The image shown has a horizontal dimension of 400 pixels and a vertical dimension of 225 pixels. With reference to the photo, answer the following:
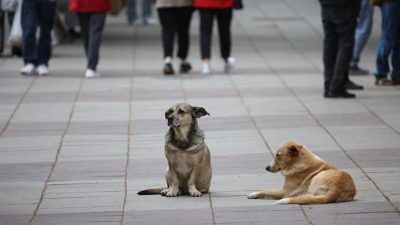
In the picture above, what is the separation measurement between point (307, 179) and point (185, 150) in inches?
35.7

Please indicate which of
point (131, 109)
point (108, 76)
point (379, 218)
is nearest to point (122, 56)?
point (108, 76)

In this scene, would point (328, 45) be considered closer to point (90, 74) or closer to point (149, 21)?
point (90, 74)

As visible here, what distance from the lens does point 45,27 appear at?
1555 centimetres

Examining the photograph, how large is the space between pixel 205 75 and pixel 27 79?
2511 mm

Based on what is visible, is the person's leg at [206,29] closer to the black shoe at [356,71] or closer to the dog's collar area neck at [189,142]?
the black shoe at [356,71]

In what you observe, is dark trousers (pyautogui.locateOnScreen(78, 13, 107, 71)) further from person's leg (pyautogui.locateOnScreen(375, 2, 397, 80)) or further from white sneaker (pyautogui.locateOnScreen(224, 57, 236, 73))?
person's leg (pyautogui.locateOnScreen(375, 2, 397, 80))

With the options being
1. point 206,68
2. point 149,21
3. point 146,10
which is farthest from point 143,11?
point 206,68

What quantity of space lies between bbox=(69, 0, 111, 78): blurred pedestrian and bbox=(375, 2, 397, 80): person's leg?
12.4ft

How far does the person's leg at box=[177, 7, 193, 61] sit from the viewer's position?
15656 mm

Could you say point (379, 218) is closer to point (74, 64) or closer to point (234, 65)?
point (234, 65)

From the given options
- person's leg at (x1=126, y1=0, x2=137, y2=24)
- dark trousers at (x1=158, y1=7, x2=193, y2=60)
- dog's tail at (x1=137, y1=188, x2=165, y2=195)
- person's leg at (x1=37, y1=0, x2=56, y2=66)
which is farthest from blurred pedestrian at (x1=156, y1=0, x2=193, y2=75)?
person's leg at (x1=126, y1=0, x2=137, y2=24)

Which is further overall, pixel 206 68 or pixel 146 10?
pixel 146 10

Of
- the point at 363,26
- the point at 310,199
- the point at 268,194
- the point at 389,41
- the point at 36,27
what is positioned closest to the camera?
the point at 310,199

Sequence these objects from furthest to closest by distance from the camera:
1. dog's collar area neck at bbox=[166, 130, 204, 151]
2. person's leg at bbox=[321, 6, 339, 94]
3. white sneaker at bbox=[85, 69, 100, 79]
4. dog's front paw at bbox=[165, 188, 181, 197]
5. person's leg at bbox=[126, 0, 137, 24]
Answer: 1. person's leg at bbox=[126, 0, 137, 24]
2. white sneaker at bbox=[85, 69, 100, 79]
3. person's leg at bbox=[321, 6, 339, 94]
4. dog's front paw at bbox=[165, 188, 181, 197]
5. dog's collar area neck at bbox=[166, 130, 204, 151]
